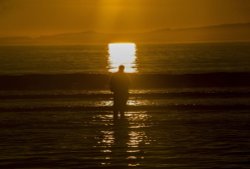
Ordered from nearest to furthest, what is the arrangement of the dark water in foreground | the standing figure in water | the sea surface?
the dark water in foreground < the sea surface < the standing figure in water

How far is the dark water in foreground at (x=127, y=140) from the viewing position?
54.2ft

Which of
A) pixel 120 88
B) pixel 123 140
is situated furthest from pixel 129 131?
pixel 120 88

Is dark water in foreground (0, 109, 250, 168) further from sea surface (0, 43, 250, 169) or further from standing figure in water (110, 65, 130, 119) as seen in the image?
standing figure in water (110, 65, 130, 119)

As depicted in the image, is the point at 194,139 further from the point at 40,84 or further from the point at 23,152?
the point at 40,84

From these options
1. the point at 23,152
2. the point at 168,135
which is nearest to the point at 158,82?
the point at 168,135

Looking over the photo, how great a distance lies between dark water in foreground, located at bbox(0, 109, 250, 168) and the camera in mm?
16516

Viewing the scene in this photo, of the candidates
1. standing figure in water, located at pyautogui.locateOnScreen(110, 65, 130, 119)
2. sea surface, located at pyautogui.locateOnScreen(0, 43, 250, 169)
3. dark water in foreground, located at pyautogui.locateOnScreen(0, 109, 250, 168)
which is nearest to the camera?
dark water in foreground, located at pyautogui.locateOnScreen(0, 109, 250, 168)

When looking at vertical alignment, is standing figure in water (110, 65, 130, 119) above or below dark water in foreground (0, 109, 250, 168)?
above

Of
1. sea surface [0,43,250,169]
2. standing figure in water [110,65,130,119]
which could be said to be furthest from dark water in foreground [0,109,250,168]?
standing figure in water [110,65,130,119]

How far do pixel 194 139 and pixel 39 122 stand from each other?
6.63 m

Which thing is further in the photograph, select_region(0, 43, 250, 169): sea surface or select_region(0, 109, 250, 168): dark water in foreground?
select_region(0, 43, 250, 169): sea surface

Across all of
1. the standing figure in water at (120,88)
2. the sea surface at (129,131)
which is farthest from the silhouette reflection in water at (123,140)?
the standing figure in water at (120,88)

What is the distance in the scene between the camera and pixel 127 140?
19781 mm

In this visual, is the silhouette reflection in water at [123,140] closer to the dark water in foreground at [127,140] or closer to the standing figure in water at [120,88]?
the dark water in foreground at [127,140]
